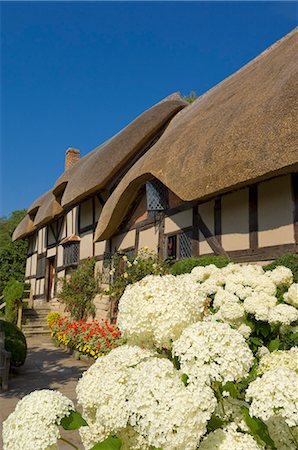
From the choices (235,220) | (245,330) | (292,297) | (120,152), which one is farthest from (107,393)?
(120,152)

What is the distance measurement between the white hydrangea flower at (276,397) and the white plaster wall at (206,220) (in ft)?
21.1

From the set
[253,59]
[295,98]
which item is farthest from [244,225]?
[253,59]

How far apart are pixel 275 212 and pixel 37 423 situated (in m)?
5.76

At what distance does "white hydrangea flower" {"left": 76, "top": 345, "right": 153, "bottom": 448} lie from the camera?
3.60 feet

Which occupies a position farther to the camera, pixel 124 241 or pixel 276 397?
pixel 124 241

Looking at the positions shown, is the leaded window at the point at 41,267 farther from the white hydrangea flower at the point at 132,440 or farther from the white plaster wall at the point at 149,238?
the white hydrangea flower at the point at 132,440

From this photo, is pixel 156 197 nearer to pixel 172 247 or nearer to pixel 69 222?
pixel 172 247

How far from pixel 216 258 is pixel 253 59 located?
6348 millimetres

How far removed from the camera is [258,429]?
108cm

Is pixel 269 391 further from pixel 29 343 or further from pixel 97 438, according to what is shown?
pixel 29 343

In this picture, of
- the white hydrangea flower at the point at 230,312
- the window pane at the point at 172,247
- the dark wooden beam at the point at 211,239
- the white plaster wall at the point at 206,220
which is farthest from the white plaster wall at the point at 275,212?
the white hydrangea flower at the point at 230,312

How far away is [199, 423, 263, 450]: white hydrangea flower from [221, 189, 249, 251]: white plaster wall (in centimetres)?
582

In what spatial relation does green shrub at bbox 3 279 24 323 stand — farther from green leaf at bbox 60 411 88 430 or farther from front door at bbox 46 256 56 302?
green leaf at bbox 60 411 88 430

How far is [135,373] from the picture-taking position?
3.76 feet
